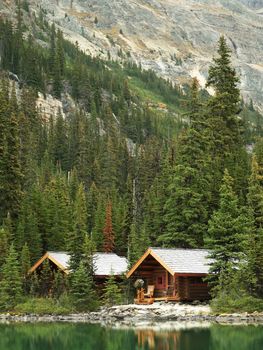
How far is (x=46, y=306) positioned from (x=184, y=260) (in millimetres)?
10326

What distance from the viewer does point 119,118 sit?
166 metres

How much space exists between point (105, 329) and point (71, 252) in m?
12.0

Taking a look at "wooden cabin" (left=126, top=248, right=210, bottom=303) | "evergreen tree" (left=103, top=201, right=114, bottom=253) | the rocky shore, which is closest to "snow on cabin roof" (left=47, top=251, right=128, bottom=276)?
"wooden cabin" (left=126, top=248, right=210, bottom=303)

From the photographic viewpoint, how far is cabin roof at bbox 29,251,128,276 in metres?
50.4

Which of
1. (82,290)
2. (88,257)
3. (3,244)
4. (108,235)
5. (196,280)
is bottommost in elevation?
(82,290)

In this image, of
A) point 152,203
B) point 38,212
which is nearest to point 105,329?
point 38,212

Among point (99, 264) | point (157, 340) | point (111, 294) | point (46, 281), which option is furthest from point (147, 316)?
point (157, 340)

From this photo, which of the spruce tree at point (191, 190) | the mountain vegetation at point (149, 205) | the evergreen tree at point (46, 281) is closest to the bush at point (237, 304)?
the mountain vegetation at point (149, 205)

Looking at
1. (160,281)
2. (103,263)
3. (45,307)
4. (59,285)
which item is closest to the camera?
(45,307)

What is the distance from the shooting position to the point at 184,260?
4488 cm

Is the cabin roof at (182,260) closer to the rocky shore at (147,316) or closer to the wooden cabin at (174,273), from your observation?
the wooden cabin at (174,273)

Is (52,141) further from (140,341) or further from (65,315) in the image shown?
(140,341)

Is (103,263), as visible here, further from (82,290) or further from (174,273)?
(174,273)

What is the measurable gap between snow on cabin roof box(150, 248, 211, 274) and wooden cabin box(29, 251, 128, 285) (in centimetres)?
548
